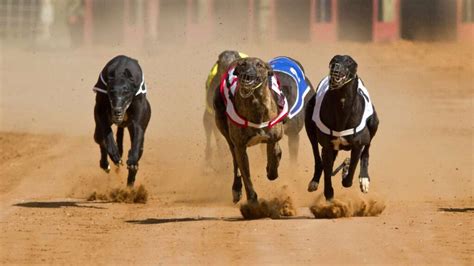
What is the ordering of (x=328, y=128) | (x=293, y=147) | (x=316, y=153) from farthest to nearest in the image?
(x=293, y=147) → (x=316, y=153) → (x=328, y=128)

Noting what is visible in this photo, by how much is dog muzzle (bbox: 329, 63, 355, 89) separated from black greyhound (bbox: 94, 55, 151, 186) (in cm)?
321

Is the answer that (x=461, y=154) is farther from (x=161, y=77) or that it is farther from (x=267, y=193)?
(x=161, y=77)

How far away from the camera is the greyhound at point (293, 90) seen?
14452 mm

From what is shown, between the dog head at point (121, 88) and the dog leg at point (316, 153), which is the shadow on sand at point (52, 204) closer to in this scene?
the dog head at point (121, 88)

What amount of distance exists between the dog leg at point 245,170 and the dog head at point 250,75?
0.73m

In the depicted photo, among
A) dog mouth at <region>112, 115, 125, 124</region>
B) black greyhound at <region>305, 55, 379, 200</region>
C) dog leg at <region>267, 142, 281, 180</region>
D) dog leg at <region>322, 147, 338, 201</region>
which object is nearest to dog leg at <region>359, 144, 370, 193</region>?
black greyhound at <region>305, 55, 379, 200</region>

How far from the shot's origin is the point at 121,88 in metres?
14.9

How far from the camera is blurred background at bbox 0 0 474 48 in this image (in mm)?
35688

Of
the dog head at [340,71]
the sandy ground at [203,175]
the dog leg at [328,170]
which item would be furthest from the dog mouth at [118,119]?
the dog head at [340,71]

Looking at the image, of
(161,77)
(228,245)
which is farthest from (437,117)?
(228,245)

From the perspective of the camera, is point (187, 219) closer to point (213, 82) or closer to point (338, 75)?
point (338, 75)

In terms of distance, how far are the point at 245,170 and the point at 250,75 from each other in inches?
45.1

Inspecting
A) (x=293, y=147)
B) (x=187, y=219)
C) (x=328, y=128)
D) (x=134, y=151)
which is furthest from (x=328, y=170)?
(x=293, y=147)

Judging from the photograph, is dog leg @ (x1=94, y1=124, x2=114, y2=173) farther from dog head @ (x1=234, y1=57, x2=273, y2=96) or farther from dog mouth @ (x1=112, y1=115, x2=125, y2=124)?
dog head @ (x1=234, y1=57, x2=273, y2=96)
